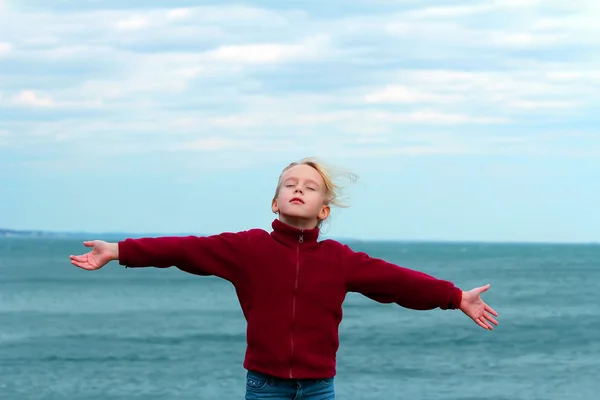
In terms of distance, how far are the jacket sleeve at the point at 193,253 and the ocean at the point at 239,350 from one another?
47.9 feet

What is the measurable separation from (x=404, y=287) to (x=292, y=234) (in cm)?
57

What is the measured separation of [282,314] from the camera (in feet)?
14.1

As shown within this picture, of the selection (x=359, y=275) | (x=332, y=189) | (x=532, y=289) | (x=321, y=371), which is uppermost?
(x=332, y=189)

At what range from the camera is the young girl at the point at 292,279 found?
14.1 ft

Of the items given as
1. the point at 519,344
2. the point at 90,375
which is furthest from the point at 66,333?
the point at 519,344

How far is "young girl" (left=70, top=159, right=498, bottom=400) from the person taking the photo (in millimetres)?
4301

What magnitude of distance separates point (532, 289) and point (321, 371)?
54.1m

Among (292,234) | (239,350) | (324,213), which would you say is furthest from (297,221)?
(239,350)

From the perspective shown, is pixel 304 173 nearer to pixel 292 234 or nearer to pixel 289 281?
pixel 292 234

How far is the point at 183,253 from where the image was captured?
14.4ft

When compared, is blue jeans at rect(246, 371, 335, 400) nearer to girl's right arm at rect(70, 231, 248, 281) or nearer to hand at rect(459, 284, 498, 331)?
girl's right arm at rect(70, 231, 248, 281)

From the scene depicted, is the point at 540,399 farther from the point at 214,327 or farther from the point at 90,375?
the point at 214,327

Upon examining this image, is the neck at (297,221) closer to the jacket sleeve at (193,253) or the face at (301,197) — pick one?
the face at (301,197)

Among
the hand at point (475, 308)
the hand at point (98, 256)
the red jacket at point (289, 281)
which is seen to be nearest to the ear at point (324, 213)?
the red jacket at point (289, 281)
